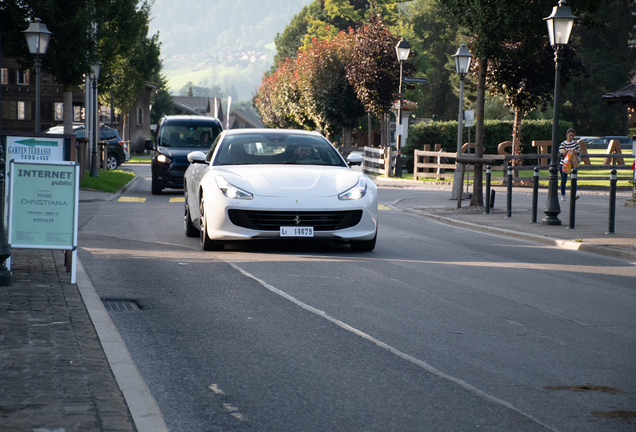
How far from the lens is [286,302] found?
7.36 metres

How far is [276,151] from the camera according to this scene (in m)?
11.4

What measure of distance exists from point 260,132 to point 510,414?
26.3ft

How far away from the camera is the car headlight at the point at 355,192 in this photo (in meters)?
10.3

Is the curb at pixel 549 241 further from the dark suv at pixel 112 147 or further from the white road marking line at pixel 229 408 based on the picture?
the dark suv at pixel 112 147

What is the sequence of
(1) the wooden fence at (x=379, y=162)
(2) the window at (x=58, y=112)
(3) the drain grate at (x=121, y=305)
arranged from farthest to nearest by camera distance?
(2) the window at (x=58, y=112) < (1) the wooden fence at (x=379, y=162) < (3) the drain grate at (x=121, y=305)

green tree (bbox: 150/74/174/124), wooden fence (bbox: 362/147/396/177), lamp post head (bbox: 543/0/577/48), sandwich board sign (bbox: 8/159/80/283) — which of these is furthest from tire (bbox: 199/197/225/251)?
green tree (bbox: 150/74/174/124)

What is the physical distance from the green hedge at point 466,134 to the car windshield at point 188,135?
641 inches

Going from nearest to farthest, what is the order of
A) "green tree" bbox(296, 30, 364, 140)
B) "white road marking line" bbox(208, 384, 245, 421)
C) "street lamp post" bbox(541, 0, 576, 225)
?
"white road marking line" bbox(208, 384, 245, 421) < "street lamp post" bbox(541, 0, 576, 225) < "green tree" bbox(296, 30, 364, 140)

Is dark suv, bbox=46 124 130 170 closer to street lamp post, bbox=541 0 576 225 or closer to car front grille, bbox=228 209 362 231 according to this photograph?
street lamp post, bbox=541 0 576 225

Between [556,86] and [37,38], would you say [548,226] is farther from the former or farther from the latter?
[37,38]

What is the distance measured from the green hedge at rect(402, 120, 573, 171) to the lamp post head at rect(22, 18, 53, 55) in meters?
19.7

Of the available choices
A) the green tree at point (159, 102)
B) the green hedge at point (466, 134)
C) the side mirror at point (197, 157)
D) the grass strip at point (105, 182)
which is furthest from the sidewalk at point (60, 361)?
the green tree at point (159, 102)

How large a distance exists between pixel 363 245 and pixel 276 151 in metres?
1.73

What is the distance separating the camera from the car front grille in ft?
33.0
